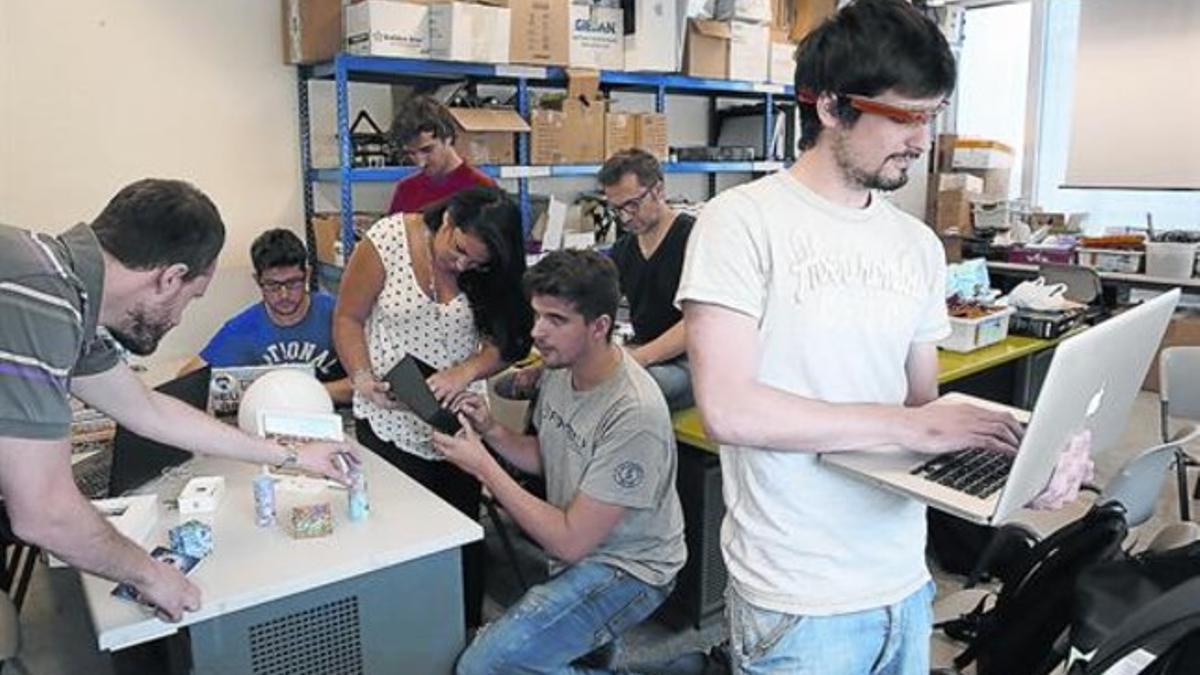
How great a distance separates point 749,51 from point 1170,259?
8.35ft

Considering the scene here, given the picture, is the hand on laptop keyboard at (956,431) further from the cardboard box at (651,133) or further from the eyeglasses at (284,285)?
the cardboard box at (651,133)

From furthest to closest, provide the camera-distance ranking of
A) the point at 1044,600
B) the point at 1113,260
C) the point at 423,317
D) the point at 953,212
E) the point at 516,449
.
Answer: the point at 953,212, the point at 1113,260, the point at 423,317, the point at 516,449, the point at 1044,600

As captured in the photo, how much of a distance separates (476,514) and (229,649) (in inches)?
38.9

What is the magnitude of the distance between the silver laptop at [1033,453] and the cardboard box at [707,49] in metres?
3.36

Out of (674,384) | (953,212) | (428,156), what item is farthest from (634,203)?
(953,212)

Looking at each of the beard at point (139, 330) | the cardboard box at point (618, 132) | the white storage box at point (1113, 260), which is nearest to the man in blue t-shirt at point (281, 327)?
the beard at point (139, 330)

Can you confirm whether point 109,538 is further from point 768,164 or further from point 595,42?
point 768,164

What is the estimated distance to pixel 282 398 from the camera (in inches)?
73.1

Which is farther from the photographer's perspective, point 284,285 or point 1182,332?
point 1182,332

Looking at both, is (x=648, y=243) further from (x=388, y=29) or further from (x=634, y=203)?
(x=388, y=29)

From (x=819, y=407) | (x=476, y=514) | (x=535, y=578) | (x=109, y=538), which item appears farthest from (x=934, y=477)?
(x=535, y=578)

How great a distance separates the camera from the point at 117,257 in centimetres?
130

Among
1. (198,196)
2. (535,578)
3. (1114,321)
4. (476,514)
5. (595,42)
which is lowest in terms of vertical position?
(535,578)

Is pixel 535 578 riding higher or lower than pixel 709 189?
lower
